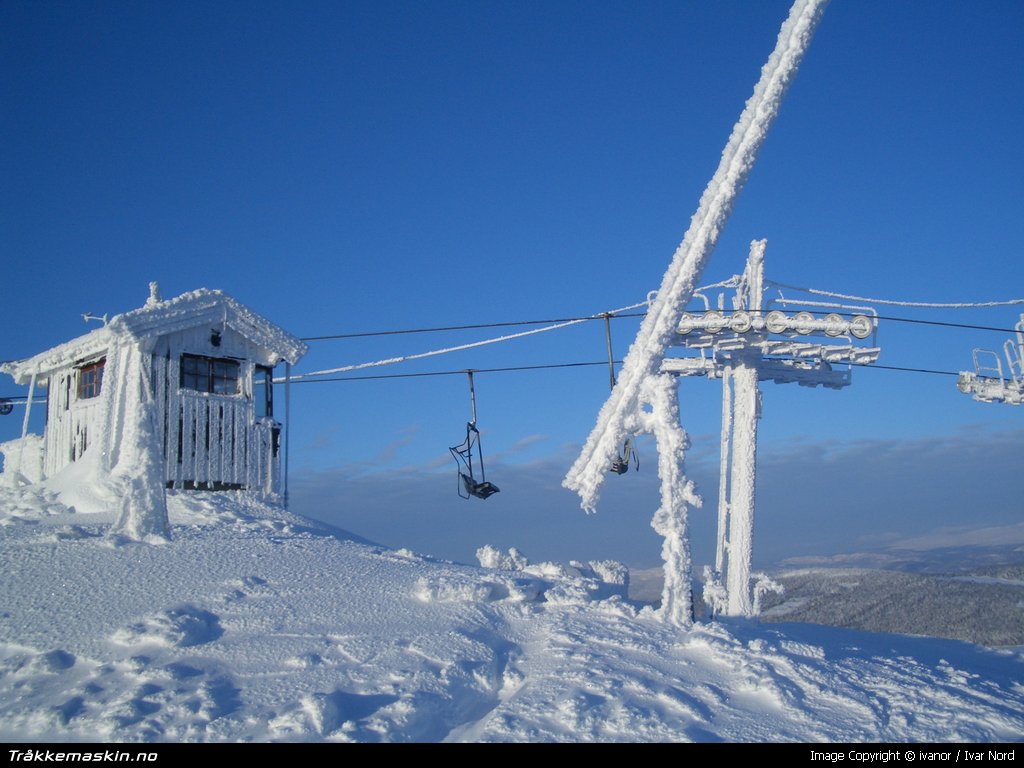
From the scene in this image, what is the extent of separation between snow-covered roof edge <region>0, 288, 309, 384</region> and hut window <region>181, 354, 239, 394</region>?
0.74 m

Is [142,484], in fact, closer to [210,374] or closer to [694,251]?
[210,374]

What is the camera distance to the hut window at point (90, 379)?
1691 centimetres

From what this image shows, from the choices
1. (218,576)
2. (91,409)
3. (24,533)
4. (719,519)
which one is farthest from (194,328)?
(719,519)

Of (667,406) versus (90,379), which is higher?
(90,379)

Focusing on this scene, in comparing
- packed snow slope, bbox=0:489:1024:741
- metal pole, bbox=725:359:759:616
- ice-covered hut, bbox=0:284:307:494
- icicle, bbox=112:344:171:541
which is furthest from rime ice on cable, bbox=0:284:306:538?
metal pole, bbox=725:359:759:616

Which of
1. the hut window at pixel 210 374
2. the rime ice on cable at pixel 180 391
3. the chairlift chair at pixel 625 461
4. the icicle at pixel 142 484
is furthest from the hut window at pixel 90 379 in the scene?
the chairlift chair at pixel 625 461

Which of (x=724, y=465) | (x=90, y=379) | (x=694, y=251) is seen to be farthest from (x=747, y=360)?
(x=90, y=379)

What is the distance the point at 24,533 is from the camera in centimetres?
1099

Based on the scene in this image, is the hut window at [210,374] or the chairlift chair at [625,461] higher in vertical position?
the hut window at [210,374]

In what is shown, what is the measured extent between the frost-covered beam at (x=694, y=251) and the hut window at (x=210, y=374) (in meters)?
10.4

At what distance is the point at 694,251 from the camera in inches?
322

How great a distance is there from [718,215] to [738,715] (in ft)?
15.9

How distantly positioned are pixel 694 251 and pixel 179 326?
11.9 m

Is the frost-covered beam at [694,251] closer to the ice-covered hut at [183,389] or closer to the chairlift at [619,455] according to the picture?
the chairlift at [619,455]
